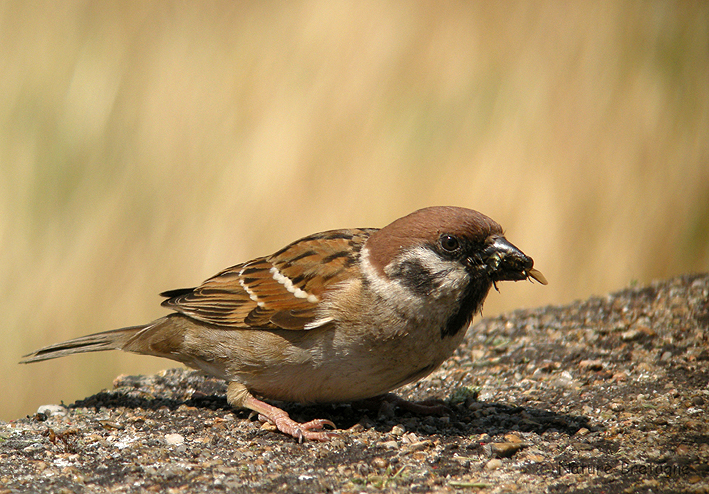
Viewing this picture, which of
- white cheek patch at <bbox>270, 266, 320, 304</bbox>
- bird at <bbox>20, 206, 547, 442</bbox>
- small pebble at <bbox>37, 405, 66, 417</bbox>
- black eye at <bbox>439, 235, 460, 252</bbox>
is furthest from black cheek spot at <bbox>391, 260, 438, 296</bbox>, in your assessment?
small pebble at <bbox>37, 405, 66, 417</bbox>

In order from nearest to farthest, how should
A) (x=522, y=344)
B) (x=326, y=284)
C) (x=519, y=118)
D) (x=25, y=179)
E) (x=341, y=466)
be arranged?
(x=341, y=466), (x=326, y=284), (x=522, y=344), (x=25, y=179), (x=519, y=118)

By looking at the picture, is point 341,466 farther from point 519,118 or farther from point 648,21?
point 648,21

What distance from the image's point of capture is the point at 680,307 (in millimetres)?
5074

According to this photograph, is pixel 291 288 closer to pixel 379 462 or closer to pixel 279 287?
pixel 279 287

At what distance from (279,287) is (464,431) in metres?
1.20

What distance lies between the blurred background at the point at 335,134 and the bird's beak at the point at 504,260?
8.34ft

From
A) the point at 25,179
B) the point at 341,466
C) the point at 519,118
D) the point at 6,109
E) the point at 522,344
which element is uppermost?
the point at 519,118

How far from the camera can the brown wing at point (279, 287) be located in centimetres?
371

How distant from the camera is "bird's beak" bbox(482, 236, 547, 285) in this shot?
3.40 metres

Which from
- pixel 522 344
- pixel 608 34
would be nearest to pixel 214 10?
pixel 608 34

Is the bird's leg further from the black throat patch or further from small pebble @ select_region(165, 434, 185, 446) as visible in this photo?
the black throat patch

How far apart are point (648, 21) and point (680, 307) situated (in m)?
2.72

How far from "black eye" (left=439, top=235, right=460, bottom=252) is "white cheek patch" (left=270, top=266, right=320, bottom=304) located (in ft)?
2.29

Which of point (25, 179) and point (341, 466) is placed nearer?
point (341, 466)
